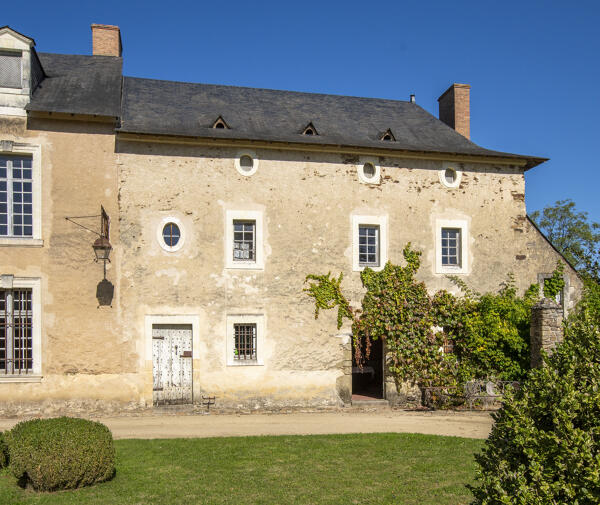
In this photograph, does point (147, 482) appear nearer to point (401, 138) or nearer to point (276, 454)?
point (276, 454)

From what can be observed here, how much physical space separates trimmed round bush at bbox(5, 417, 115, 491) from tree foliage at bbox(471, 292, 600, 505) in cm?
506

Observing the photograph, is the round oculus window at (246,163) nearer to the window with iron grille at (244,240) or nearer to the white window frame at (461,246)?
the window with iron grille at (244,240)

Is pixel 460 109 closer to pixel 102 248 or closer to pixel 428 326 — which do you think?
pixel 428 326

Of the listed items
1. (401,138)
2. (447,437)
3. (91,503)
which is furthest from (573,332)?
(401,138)

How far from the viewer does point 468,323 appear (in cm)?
1420

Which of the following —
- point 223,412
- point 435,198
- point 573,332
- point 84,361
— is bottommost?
A: point 223,412

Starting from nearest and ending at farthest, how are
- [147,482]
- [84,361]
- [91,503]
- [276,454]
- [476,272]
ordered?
[91,503] → [147,482] → [276,454] → [84,361] → [476,272]

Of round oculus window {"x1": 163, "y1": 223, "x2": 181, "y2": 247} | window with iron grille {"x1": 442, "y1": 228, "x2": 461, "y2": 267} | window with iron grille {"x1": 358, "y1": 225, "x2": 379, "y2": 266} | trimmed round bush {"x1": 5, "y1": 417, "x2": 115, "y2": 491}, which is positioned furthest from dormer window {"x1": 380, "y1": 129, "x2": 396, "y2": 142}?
trimmed round bush {"x1": 5, "y1": 417, "x2": 115, "y2": 491}

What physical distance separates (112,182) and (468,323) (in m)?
9.77

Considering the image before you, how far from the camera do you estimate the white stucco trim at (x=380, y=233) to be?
560 inches

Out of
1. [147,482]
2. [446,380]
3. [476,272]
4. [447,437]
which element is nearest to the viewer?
[147,482]

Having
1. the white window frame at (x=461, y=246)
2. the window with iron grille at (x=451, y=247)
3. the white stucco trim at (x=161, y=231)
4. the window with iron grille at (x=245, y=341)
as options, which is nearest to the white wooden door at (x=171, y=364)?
the window with iron grille at (x=245, y=341)

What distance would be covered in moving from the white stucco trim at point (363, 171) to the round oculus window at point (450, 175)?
2043 mm

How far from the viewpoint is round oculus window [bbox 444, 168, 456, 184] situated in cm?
1503
